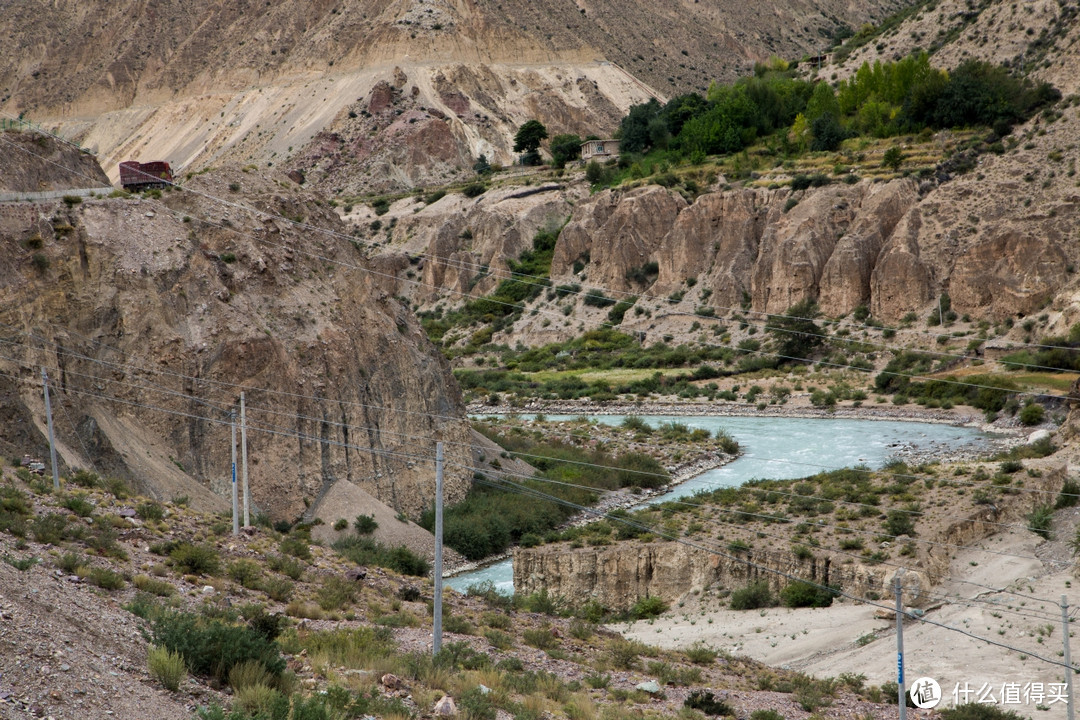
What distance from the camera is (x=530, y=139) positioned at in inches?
4341

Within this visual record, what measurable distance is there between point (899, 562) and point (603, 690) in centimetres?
1126

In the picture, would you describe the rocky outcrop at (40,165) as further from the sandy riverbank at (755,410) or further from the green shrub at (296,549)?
the sandy riverbank at (755,410)

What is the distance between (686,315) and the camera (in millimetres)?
75000

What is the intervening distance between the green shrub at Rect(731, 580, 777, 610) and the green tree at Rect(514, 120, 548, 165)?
3391 inches

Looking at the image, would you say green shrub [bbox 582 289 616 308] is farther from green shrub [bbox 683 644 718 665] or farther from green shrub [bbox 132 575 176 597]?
green shrub [bbox 132 575 176 597]

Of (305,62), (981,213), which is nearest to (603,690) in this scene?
(981,213)

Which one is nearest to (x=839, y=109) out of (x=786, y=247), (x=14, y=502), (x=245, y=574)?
(x=786, y=247)

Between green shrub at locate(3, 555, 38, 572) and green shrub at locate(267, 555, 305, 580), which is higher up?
green shrub at locate(3, 555, 38, 572)

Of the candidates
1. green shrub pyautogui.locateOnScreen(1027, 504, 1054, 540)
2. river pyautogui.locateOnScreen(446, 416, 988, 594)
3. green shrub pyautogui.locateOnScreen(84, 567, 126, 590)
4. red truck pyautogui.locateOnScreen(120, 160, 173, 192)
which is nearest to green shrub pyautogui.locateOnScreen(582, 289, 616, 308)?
river pyautogui.locateOnScreen(446, 416, 988, 594)

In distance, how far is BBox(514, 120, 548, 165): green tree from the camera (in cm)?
10962

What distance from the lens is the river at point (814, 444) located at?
45.0 meters

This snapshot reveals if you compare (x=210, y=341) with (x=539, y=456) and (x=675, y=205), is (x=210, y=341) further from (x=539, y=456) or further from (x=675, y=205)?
(x=675, y=205)

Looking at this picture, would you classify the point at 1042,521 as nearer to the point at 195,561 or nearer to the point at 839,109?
the point at 195,561

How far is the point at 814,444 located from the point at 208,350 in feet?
→ 97.0
